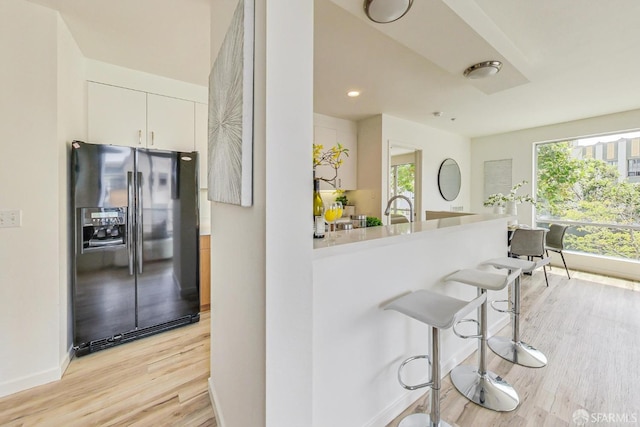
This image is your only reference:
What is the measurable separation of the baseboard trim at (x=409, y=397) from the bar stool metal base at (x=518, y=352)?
185 millimetres

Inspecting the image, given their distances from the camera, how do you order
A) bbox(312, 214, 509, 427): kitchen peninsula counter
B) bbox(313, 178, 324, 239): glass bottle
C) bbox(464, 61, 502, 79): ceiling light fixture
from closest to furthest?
bbox(312, 214, 509, 427): kitchen peninsula counter
bbox(313, 178, 324, 239): glass bottle
bbox(464, 61, 502, 79): ceiling light fixture

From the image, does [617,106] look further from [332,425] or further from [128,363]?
[128,363]

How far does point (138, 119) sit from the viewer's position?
2633 mm

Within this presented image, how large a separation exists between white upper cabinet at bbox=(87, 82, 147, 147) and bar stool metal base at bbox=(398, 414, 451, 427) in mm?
3095

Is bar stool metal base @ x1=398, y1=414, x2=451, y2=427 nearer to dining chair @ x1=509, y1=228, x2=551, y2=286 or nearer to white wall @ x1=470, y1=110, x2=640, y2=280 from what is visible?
dining chair @ x1=509, y1=228, x2=551, y2=286

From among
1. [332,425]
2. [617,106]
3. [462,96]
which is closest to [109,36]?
[332,425]

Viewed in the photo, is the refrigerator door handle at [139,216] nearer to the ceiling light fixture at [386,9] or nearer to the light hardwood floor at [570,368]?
the ceiling light fixture at [386,9]

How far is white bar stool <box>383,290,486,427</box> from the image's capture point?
50.1 inches

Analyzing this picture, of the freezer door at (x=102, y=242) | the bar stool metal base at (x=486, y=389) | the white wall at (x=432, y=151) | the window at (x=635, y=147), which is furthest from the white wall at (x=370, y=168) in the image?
the window at (x=635, y=147)

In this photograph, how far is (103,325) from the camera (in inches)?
86.2

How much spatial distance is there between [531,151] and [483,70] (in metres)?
3.68

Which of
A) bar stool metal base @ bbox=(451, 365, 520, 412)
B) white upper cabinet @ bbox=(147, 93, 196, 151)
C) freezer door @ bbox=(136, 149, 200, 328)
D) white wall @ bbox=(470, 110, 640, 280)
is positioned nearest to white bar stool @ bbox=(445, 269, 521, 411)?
bar stool metal base @ bbox=(451, 365, 520, 412)

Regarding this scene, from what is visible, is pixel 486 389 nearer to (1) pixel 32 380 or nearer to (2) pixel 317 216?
(2) pixel 317 216

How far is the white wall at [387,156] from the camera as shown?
4.17m
